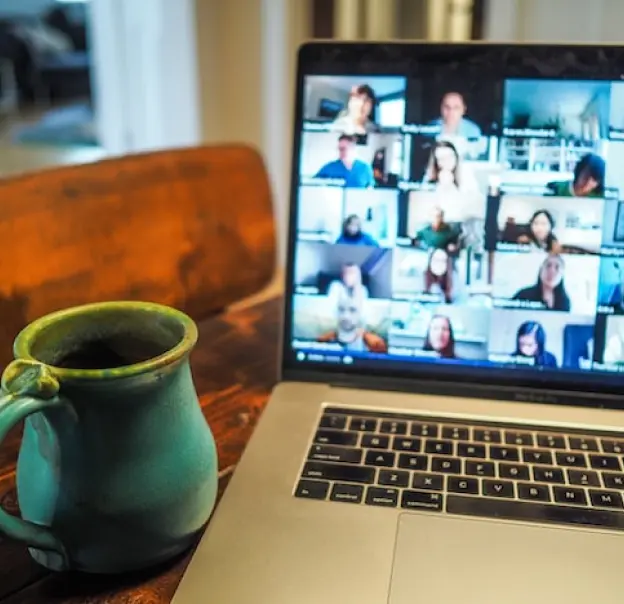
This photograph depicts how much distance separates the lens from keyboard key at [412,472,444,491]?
57cm

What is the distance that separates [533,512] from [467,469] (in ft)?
0.20

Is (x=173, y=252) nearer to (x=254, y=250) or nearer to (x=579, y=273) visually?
(x=254, y=250)

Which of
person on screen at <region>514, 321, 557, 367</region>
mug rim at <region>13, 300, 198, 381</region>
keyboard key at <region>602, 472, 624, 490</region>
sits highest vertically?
mug rim at <region>13, 300, 198, 381</region>

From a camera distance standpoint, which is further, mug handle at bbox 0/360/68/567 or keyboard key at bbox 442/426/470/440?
keyboard key at bbox 442/426/470/440

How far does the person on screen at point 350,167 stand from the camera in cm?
70

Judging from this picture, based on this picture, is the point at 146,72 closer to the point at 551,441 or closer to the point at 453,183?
the point at 453,183

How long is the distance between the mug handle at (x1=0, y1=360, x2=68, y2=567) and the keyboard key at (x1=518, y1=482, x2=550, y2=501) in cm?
30

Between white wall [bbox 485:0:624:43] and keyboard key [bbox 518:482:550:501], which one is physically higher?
white wall [bbox 485:0:624:43]

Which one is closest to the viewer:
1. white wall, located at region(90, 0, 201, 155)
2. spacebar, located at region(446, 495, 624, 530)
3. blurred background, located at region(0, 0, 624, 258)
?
spacebar, located at region(446, 495, 624, 530)

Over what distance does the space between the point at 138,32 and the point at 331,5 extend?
43cm

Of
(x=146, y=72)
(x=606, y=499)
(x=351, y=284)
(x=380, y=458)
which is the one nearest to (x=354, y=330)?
(x=351, y=284)

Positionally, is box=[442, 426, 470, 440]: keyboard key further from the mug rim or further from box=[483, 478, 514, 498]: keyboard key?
the mug rim

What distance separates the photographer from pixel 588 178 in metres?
0.67

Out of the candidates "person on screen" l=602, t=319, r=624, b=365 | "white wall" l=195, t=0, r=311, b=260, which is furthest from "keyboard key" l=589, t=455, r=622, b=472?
"white wall" l=195, t=0, r=311, b=260
